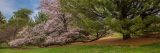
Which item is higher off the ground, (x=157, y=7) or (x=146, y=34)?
(x=157, y=7)

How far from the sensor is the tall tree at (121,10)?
80.8 feet

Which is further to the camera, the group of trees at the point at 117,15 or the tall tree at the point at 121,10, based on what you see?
the tall tree at the point at 121,10

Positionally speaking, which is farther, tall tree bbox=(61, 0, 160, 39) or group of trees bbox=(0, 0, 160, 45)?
tall tree bbox=(61, 0, 160, 39)

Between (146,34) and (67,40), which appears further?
(67,40)

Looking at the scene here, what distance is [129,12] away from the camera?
2592 cm

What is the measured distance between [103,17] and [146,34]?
11.3 ft

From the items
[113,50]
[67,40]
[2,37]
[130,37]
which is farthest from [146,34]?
[2,37]

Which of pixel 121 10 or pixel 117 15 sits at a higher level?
pixel 121 10

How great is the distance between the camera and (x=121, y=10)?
2581 centimetres

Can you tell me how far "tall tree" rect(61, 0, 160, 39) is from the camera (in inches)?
969

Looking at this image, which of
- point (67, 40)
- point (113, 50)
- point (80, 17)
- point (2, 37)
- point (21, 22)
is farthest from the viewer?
point (21, 22)

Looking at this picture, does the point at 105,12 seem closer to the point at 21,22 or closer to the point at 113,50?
the point at 113,50

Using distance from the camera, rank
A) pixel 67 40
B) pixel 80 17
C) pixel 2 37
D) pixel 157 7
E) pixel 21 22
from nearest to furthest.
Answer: pixel 157 7 → pixel 80 17 → pixel 67 40 → pixel 2 37 → pixel 21 22

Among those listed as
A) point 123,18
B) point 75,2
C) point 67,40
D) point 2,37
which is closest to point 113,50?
point 123,18
